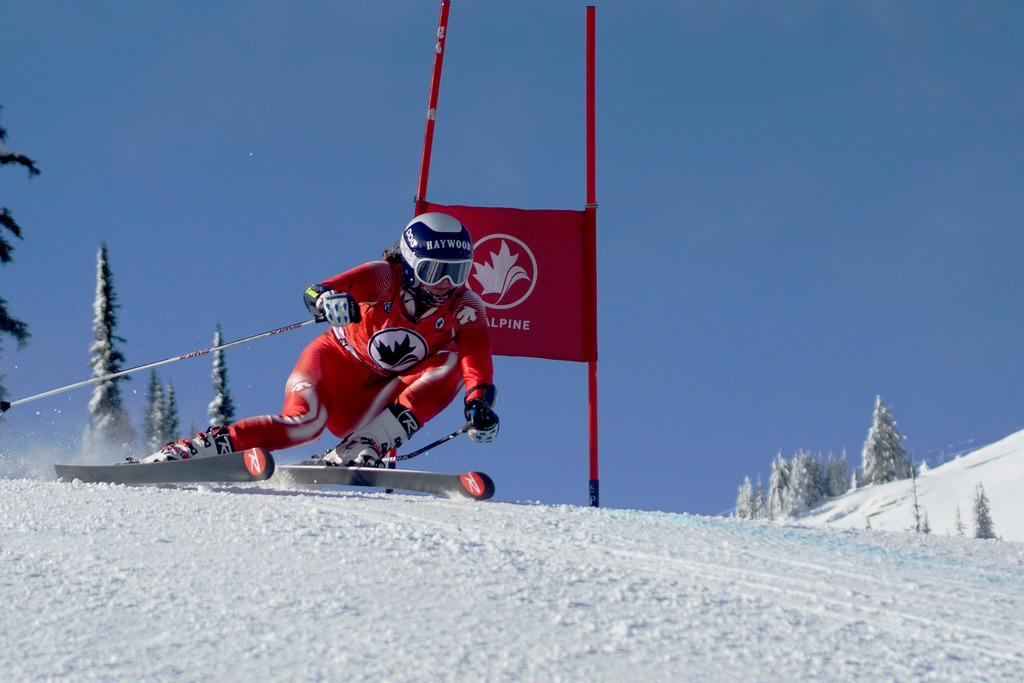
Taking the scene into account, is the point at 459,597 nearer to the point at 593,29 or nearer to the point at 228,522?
the point at 228,522

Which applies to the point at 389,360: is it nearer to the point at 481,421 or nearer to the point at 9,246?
the point at 481,421

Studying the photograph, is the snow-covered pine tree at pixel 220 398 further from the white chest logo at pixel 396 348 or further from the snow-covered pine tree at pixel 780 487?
the snow-covered pine tree at pixel 780 487

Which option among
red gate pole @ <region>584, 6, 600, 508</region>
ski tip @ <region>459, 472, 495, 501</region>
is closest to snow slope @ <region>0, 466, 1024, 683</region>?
ski tip @ <region>459, 472, 495, 501</region>

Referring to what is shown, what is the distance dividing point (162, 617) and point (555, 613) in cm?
106

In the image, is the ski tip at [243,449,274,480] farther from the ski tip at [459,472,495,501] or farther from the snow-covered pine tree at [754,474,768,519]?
the snow-covered pine tree at [754,474,768,519]

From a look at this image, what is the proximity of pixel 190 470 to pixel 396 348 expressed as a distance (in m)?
1.56

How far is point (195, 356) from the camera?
6.38 m

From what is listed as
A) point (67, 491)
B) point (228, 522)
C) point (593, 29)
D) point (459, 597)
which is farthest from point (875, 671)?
point (593, 29)

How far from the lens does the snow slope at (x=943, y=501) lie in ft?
259

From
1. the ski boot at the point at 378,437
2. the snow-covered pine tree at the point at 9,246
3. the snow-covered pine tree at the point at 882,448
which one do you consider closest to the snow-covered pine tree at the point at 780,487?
the snow-covered pine tree at the point at 882,448

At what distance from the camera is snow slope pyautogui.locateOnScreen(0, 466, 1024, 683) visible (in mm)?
2178

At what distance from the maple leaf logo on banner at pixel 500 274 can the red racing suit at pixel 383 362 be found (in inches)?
50.6

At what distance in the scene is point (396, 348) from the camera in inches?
242

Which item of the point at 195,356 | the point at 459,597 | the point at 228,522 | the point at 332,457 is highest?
the point at 195,356
